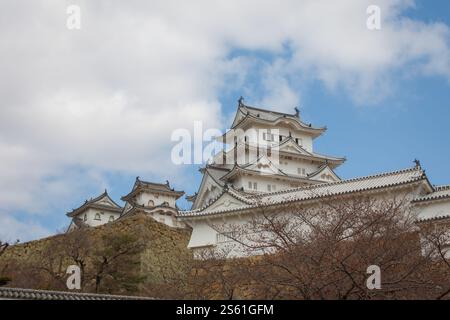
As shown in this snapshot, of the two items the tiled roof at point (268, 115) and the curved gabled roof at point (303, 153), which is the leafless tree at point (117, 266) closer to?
the curved gabled roof at point (303, 153)

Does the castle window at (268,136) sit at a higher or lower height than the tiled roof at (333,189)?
higher

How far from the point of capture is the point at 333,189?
2342 cm

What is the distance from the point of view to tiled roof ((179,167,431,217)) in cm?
2150

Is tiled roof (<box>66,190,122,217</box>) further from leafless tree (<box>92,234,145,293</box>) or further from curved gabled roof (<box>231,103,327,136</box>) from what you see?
leafless tree (<box>92,234,145,293</box>)

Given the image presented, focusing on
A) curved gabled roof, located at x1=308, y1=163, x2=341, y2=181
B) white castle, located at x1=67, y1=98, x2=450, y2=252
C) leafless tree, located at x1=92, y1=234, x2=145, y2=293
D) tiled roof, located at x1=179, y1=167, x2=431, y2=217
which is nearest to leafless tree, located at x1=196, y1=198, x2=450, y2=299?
white castle, located at x1=67, y1=98, x2=450, y2=252

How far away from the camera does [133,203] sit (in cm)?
3672

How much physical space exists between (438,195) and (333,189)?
4.47m

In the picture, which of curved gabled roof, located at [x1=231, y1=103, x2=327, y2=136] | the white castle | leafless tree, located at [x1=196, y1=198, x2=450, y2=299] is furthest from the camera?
curved gabled roof, located at [x1=231, y1=103, x2=327, y2=136]

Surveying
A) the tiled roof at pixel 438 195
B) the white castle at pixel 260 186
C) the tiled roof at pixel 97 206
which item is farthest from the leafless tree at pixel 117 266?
the tiled roof at pixel 97 206

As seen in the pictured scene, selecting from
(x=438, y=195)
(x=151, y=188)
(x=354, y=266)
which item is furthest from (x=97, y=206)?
(x=354, y=266)

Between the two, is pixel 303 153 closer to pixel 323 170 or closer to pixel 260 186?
pixel 323 170

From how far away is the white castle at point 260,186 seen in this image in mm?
21391

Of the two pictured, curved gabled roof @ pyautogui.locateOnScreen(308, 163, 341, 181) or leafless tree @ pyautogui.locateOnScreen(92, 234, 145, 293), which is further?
curved gabled roof @ pyautogui.locateOnScreen(308, 163, 341, 181)

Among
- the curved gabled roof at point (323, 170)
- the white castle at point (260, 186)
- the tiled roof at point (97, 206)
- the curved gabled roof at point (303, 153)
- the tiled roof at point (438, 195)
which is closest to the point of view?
the tiled roof at point (438, 195)
